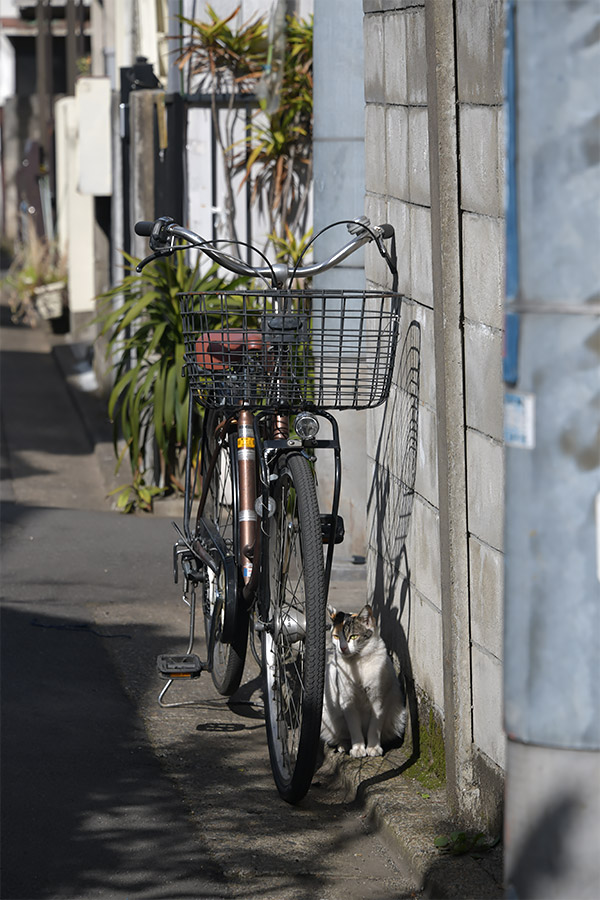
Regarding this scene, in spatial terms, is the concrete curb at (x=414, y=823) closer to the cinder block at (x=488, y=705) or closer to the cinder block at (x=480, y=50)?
the cinder block at (x=488, y=705)

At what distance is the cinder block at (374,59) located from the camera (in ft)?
14.7

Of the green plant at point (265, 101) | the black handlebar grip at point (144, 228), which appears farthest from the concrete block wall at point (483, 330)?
the green plant at point (265, 101)

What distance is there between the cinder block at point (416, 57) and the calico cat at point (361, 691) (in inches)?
67.7

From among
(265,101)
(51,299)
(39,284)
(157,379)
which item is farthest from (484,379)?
(39,284)

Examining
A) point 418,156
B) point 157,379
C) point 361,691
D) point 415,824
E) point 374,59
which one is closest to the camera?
point 415,824

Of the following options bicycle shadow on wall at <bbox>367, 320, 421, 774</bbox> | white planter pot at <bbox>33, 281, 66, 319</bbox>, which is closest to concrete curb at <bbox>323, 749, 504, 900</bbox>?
bicycle shadow on wall at <bbox>367, 320, 421, 774</bbox>

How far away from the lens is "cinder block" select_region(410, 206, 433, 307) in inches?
157

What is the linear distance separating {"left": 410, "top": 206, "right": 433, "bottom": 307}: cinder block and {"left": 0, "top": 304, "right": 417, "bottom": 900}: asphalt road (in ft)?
5.45

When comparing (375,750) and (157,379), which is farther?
(157,379)

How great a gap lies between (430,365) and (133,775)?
5.53 feet

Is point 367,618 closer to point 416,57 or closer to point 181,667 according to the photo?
point 181,667

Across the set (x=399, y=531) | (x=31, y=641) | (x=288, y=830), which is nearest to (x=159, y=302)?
(x=31, y=641)

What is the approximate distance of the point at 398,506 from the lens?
4484mm

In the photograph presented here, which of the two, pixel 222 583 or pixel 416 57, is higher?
pixel 416 57
